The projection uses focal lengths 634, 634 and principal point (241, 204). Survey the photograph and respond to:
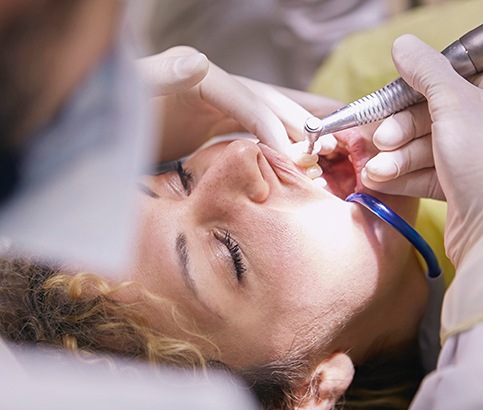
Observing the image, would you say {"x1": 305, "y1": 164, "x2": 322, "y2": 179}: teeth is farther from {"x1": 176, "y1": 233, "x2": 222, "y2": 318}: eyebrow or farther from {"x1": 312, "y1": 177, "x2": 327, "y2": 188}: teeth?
{"x1": 176, "y1": 233, "x2": 222, "y2": 318}: eyebrow

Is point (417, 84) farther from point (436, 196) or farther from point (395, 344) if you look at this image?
point (395, 344)

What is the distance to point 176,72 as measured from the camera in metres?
1.17

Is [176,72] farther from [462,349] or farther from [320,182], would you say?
[462,349]

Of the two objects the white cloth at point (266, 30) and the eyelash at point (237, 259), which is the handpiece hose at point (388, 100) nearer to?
the eyelash at point (237, 259)

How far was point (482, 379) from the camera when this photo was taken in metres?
0.77

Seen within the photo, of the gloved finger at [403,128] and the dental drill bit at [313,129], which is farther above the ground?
the dental drill bit at [313,129]

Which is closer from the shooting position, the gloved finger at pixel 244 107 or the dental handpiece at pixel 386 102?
the dental handpiece at pixel 386 102

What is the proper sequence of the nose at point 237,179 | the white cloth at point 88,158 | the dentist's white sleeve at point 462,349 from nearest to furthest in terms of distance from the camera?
1. the dentist's white sleeve at point 462,349
2. the nose at point 237,179
3. the white cloth at point 88,158

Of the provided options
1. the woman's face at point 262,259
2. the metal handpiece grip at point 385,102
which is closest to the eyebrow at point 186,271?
the woman's face at point 262,259

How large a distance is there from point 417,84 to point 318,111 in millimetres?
298

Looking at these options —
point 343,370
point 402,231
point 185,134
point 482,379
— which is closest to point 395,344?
point 343,370

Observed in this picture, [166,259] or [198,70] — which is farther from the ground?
[198,70]

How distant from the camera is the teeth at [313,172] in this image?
108cm

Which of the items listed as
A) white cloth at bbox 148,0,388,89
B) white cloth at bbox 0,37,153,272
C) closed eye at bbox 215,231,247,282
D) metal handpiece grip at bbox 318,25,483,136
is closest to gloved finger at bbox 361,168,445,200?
metal handpiece grip at bbox 318,25,483,136
